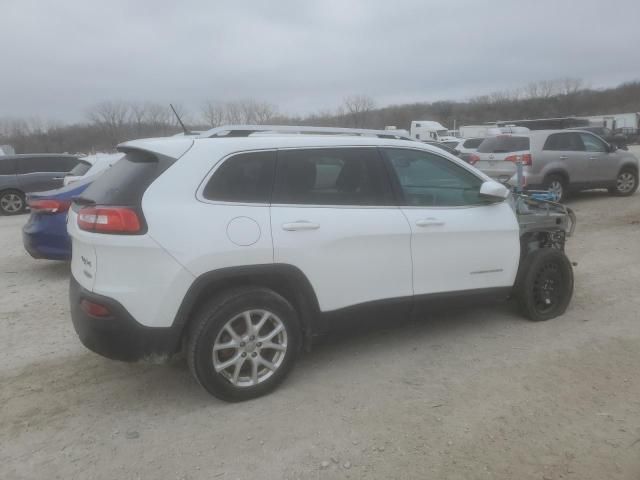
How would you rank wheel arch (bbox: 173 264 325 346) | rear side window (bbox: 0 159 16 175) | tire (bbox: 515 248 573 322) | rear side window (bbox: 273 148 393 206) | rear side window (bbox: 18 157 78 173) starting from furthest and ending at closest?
1. rear side window (bbox: 18 157 78 173)
2. rear side window (bbox: 0 159 16 175)
3. tire (bbox: 515 248 573 322)
4. rear side window (bbox: 273 148 393 206)
5. wheel arch (bbox: 173 264 325 346)

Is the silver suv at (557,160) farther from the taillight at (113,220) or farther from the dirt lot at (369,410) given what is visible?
the taillight at (113,220)

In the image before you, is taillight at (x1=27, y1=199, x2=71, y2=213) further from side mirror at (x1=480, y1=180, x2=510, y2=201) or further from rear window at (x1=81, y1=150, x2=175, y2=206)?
side mirror at (x1=480, y1=180, x2=510, y2=201)

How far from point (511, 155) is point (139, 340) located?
929 cm

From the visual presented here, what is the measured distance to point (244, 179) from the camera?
3254 millimetres

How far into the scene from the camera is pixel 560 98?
271 feet

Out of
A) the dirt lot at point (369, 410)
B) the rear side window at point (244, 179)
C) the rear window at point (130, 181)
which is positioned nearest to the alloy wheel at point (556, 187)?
the dirt lot at point (369, 410)

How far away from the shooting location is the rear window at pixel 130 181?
301cm

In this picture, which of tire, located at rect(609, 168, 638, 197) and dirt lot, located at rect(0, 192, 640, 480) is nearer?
dirt lot, located at rect(0, 192, 640, 480)

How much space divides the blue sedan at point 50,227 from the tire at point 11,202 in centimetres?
892

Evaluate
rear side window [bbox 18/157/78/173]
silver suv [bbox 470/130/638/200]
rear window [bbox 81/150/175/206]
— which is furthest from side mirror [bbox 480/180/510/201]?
rear side window [bbox 18/157/78/173]

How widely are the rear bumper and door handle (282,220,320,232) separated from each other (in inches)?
35.6

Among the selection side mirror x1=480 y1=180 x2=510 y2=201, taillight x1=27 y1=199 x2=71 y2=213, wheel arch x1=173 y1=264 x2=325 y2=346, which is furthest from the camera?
taillight x1=27 y1=199 x2=71 y2=213

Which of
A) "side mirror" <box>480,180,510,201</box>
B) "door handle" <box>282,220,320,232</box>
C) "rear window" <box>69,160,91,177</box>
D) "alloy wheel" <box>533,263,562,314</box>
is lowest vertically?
"alloy wheel" <box>533,263,562,314</box>

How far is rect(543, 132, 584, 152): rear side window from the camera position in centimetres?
1063
